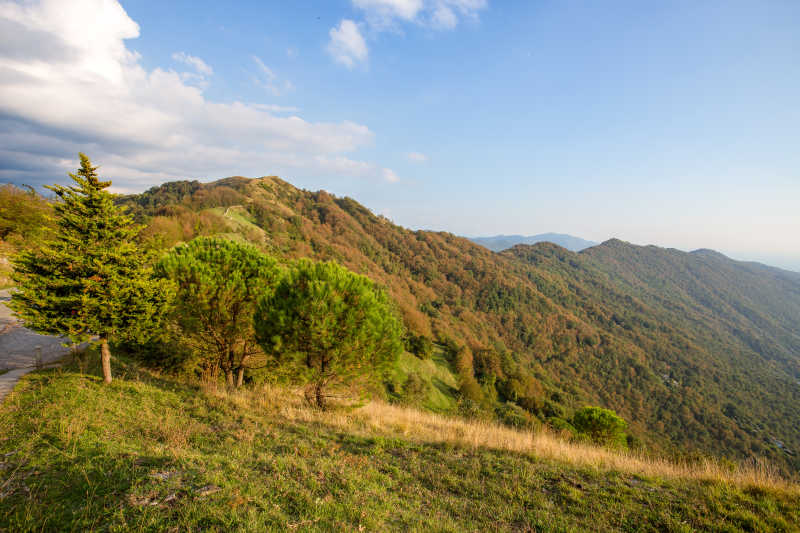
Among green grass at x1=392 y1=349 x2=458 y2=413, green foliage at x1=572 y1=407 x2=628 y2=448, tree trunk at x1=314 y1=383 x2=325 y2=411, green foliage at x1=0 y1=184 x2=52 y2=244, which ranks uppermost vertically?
green foliage at x1=0 y1=184 x2=52 y2=244

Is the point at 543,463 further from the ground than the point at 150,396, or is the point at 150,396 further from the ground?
the point at 150,396

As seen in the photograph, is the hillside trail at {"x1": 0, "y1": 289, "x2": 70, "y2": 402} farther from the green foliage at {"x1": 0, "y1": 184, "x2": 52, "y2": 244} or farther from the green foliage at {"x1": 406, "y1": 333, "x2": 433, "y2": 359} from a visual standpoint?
the green foliage at {"x1": 406, "y1": 333, "x2": 433, "y2": 359}

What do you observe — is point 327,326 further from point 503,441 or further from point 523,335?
point 523,335

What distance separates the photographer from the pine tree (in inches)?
263

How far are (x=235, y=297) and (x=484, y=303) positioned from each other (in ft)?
423

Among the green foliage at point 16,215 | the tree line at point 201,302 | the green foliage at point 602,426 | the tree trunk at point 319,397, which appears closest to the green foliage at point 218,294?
the tree line at point 201,302

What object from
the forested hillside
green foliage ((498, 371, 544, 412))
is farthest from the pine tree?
green foliage ((498, 371, 544, 412))

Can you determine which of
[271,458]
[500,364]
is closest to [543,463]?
[271,458]

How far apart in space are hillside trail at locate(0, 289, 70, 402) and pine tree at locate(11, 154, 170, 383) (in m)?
1.92

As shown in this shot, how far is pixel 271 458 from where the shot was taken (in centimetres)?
589

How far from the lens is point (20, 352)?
422 inches

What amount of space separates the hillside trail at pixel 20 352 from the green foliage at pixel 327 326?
20.5ft

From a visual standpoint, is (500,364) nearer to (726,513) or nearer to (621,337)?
(726,513)

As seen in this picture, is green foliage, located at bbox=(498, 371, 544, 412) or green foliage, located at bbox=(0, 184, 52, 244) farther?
green foliage, located at bbox=(498, 371, 544, 412)
